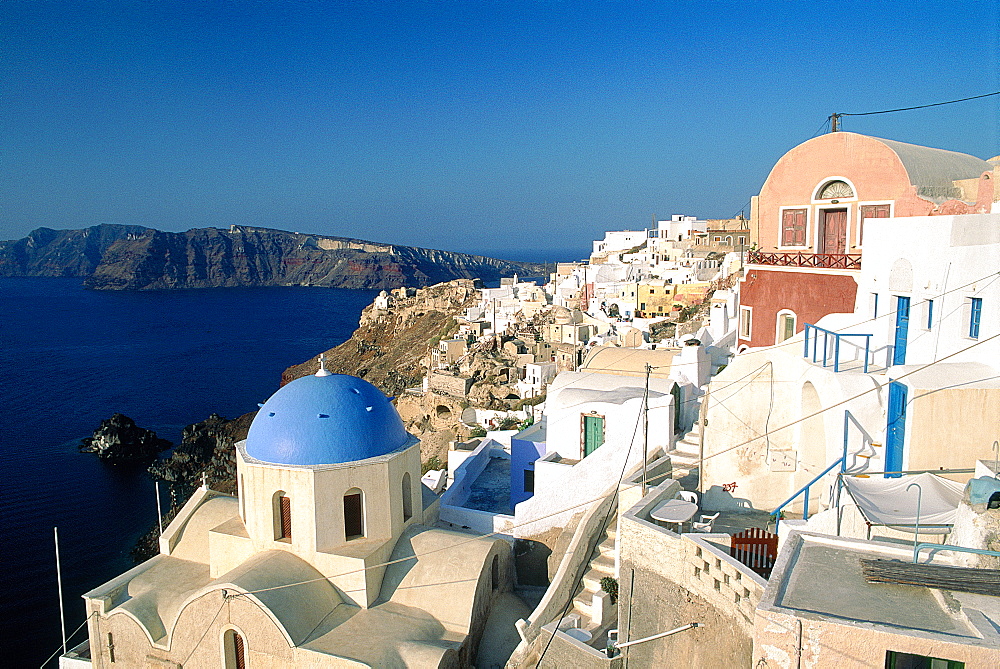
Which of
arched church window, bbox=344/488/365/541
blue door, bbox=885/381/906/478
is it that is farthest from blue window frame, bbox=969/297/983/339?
arched church window, bbox=344/488/365/541

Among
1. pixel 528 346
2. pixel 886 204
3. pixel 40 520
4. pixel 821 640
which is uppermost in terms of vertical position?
pixel 886 204

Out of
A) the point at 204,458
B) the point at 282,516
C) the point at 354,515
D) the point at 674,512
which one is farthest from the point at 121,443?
the point at 674,512

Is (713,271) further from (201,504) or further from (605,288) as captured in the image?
(201,504)

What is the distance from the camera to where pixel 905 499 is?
7.40m

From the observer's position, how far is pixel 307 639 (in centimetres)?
931

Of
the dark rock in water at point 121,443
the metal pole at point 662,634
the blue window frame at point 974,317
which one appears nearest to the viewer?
the metal pole at point 662,634

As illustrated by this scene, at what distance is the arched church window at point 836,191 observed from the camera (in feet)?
40.9

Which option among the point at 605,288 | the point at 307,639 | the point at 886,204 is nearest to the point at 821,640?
the point at 307,639

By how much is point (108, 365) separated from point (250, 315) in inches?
2075

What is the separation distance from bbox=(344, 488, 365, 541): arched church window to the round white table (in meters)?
4.56

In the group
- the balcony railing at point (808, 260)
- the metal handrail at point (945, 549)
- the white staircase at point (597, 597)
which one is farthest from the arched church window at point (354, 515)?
the balcony railing at point (808, 260)

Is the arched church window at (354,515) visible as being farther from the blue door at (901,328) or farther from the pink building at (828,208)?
the blue door at (901,328)

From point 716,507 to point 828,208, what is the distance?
20.2 feet

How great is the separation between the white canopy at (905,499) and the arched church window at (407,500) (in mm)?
6720
